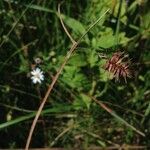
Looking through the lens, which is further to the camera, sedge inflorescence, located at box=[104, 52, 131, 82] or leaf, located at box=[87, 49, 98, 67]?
leaf, located at box=[87, 49, 98, 67]

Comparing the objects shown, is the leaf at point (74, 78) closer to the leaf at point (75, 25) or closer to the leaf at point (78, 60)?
the leaf at point (78, 60)

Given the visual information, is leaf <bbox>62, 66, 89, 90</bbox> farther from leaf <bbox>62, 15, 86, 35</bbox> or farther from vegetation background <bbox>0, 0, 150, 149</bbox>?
leaf <bbox>62, 15, 86, 35</bbox>

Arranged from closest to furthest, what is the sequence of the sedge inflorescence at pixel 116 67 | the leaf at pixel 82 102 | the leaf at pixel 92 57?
the sedge inflorescence at pixel 116 67, the leaf at pixel 92 57, the leaf at pixel 82 102

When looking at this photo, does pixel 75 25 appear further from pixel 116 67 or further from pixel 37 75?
pixel 116 67

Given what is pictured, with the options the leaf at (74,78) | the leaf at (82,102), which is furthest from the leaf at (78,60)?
the leaf at (82,102)

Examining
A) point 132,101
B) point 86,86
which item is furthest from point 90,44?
point 132,101

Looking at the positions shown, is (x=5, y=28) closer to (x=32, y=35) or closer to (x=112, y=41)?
(x=32, y=35)

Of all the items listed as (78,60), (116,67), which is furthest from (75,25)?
(116,67)

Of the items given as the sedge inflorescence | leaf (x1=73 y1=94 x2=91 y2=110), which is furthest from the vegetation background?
the sedge inflorescence
